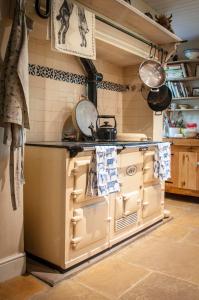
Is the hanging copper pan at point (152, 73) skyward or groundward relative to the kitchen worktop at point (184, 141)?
skyward

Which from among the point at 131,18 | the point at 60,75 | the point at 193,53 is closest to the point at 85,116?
the point at 60,75

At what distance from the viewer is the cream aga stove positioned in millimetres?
1927

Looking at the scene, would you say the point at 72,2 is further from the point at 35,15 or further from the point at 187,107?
the point at 187,107

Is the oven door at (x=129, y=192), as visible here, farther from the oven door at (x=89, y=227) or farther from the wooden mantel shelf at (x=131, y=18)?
the wooden mantel shelf at (x=131, y=18)

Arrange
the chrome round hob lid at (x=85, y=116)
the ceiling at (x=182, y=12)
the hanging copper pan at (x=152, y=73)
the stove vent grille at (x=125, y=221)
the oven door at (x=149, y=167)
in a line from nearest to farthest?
the stove vent grille at (x=125, y=221) → the chrome round hob lid at (x=85, y=116) → the oven door at (x=149, y=167) → the hanging copper pan at (x=152, y=73) → the ceiling at (x=182, y=12)

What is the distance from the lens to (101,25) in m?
2.41

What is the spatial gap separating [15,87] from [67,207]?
834 mm

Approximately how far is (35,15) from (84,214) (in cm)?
143

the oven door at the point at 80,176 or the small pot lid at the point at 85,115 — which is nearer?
the oven door at the point at 80,176

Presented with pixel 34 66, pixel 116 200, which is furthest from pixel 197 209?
pixel 34 66

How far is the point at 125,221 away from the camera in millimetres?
2484

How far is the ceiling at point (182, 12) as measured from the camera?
3.40 metres

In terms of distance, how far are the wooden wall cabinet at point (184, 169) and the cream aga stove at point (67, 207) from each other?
1721mm

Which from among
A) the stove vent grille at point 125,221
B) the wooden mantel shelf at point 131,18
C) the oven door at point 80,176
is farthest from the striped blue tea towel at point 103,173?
the wooden mantel shelf at point 131,18
